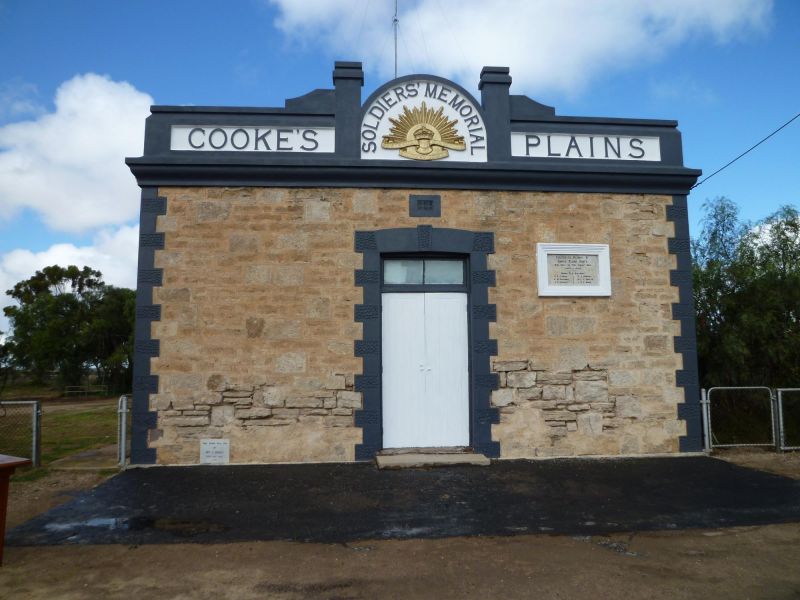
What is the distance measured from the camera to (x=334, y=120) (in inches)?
309

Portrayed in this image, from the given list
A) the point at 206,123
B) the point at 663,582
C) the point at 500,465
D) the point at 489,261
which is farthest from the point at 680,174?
the point at 206,123

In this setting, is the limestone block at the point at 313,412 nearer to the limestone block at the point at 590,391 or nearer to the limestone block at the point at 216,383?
the limestone block at the point at 216,383

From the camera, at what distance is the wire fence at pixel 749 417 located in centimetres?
857

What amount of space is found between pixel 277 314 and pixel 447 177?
3.01 metres

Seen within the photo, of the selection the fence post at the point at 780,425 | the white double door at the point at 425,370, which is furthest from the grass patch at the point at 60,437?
the fence post at the point at 780,425

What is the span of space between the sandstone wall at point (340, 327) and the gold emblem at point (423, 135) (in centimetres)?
65

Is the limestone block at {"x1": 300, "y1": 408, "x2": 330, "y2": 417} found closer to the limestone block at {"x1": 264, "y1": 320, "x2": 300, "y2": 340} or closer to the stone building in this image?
the stone building

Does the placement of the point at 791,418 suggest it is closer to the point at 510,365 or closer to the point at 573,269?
the point at 573,269

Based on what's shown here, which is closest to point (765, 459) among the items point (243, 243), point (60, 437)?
point (243, 243)

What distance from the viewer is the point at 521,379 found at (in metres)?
7.50

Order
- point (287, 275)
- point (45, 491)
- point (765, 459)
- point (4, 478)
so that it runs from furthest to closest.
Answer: point (765, 459) < point (287, 275) < point (45, 491) < point (4, 478)

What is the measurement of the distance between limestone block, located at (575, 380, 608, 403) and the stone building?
0.02 m

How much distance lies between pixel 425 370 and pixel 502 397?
1.10 meters

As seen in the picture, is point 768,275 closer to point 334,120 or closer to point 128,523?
point 334,120
